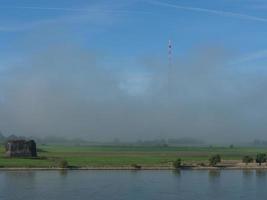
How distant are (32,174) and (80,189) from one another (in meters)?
20.0

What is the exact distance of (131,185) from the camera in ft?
228

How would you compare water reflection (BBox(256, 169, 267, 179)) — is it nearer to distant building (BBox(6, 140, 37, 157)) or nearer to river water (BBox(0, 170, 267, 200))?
river water (BBox(0, 170, 267, 200))

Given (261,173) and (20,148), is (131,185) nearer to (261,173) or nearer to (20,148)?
(261,173)

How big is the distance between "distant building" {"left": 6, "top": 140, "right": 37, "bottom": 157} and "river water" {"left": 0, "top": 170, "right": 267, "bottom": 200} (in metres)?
26.4

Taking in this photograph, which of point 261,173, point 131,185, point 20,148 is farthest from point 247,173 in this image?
point 20,148

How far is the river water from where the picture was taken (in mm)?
59719

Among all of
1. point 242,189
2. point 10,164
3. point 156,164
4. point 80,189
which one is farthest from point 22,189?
point 156,164

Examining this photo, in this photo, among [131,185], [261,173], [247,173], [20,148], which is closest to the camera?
[131,185]

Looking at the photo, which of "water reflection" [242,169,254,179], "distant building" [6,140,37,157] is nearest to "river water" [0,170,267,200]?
"water reflection" [242,169,254,179]

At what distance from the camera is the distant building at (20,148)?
369 feet

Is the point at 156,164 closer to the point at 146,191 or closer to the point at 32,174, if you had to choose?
the point at 32,174

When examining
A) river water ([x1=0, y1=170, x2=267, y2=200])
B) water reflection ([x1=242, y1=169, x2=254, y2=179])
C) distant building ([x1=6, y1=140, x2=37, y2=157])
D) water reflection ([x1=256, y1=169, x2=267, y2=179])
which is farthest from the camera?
distant building ([x1=6, y1=140, x2=37, y2=157])

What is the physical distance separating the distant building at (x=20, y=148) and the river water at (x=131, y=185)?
26435mm

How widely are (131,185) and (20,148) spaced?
159ft
